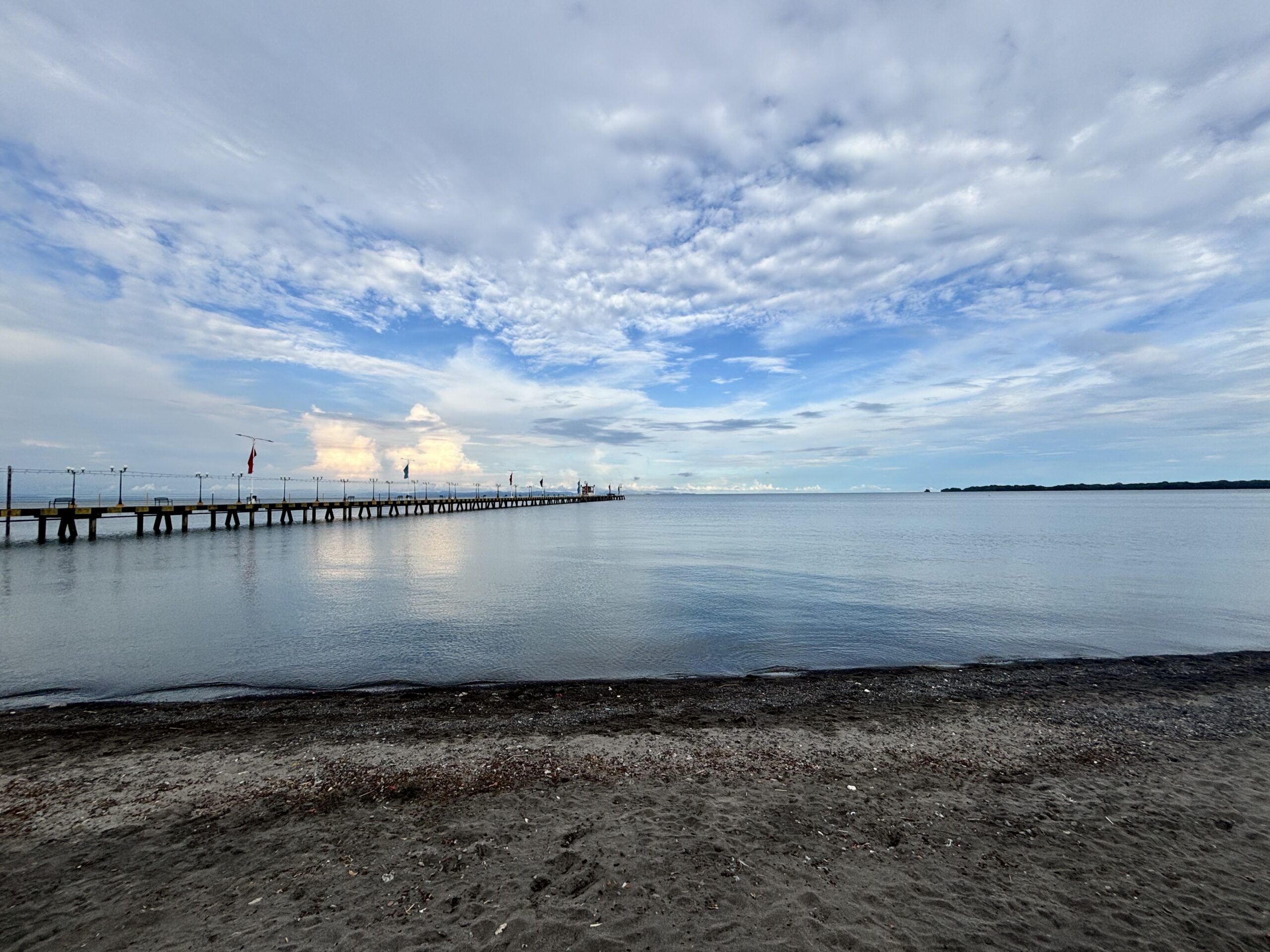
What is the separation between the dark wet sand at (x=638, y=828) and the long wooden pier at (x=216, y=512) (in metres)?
51.9

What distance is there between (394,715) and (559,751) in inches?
131

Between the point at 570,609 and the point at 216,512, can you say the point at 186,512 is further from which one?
the point at 570,609

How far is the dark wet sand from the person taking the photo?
14.9 feet

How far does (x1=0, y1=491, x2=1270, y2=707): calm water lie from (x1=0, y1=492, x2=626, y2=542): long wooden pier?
523cm

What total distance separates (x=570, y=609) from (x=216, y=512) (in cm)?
6810

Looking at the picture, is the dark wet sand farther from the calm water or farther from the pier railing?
the pier railing

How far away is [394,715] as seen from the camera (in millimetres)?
9578

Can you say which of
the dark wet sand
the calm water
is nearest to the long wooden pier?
the calm water

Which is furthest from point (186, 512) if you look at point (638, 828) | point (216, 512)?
point (638, 828)

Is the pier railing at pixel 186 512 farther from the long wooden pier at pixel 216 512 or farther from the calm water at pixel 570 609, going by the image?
the calm water at pixel 570 609

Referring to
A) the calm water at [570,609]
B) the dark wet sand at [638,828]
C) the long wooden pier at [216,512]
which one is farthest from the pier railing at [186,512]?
the dark wet sand at [638,828]

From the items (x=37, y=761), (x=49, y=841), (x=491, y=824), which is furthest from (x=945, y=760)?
(x=37, y=761)

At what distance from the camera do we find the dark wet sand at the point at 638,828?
4.53m

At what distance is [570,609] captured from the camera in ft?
66.2
